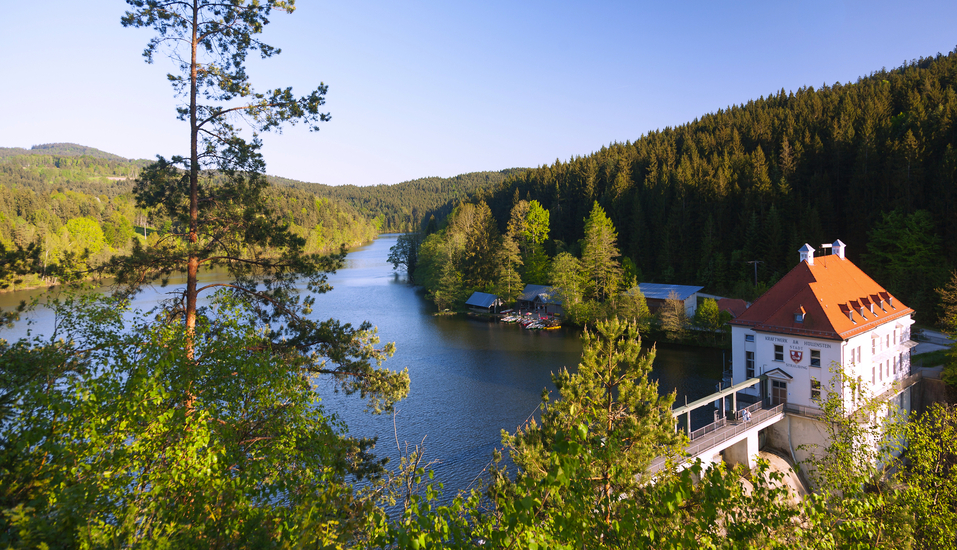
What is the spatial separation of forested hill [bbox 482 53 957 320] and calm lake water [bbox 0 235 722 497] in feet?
63.3

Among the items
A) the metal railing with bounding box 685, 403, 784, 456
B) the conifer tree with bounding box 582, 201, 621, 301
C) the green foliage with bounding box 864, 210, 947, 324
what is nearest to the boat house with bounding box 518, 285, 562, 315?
the conifer tree with bounding box 582, 201, 621, 301

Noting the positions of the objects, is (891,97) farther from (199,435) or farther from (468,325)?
(199,435)

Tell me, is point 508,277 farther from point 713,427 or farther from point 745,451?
point 745,451

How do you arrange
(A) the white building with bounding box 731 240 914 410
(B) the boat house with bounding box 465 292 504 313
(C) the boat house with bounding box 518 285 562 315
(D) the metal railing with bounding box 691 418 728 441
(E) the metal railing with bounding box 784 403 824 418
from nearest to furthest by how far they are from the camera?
(D) the metal railing with bounding box 691 418 728 441
(E) the metal railing with bounding box 784 403 824 418
(A) the white building with bounding box 731 240 914 410
(C) the boat house with bounding box 518 285 562 315
(B) the boat house with bounding box 465 292 504 313

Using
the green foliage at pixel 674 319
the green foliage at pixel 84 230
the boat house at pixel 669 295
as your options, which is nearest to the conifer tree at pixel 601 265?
the boat house at pixel 669 295

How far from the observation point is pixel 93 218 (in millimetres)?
65688

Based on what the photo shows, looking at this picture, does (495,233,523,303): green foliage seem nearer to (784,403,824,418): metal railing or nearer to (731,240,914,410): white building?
(731,240,914,410): white building

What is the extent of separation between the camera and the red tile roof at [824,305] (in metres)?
21.4

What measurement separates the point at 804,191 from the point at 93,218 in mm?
86616

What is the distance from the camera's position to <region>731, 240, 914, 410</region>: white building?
21.1 m

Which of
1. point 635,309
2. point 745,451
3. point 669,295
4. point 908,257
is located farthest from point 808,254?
point 908,257

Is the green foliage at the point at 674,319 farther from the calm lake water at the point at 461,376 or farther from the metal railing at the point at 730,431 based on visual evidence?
the metal railing at the point at 730,431

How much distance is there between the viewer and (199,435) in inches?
205

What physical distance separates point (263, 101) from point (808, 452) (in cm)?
2348
